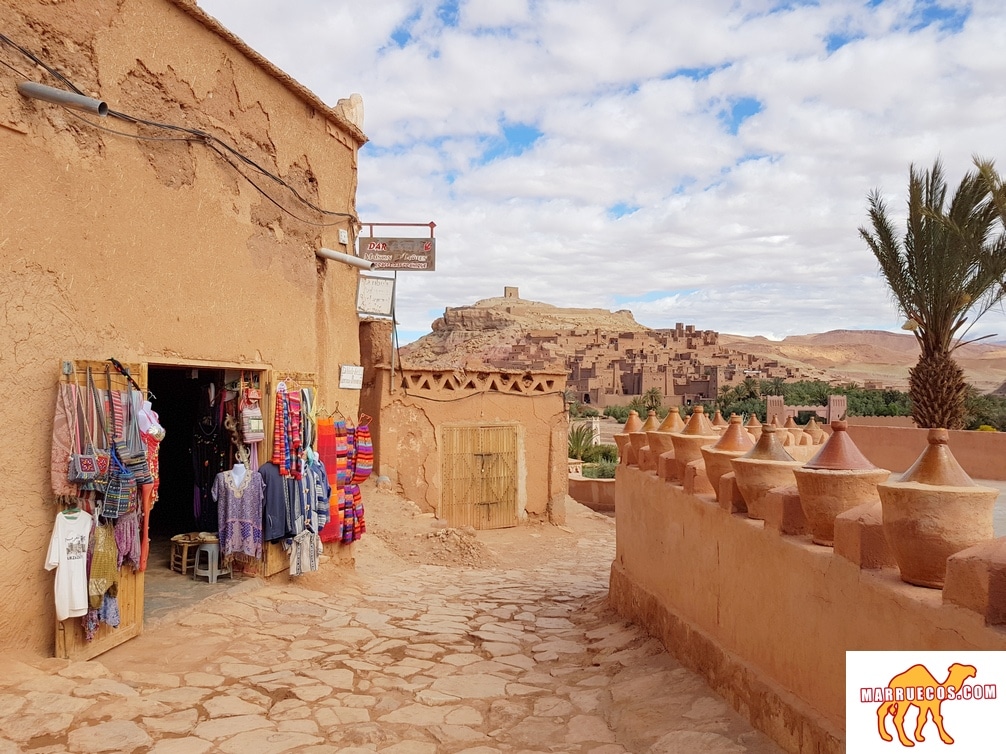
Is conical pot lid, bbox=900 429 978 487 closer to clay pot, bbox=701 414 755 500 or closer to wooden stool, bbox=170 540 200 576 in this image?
clay pot, bbox=701 414 755 500

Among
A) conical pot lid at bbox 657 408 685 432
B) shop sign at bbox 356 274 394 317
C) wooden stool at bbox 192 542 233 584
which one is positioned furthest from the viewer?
shop sign at bbox 356 274 394 317


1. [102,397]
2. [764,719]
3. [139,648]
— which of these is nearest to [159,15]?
[102,397]

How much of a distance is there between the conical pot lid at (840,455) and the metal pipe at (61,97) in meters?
4.59

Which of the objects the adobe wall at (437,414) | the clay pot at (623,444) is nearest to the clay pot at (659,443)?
the clay pot at (623,444)

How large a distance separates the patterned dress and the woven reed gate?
650cm

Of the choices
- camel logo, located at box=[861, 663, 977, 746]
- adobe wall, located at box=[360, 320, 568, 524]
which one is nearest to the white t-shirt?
camel logo, located at box=[861, 663, 977, 746]

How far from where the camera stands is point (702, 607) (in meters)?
4.68

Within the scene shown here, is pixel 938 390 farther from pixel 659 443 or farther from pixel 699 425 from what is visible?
pixel 699 425

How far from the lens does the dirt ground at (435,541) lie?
Answer: 9844 mm

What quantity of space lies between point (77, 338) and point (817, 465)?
14.5 ft

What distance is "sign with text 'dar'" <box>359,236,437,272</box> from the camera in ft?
32.6

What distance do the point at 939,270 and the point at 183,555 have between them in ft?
41.4

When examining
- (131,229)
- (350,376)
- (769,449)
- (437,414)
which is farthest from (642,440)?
(437,414)

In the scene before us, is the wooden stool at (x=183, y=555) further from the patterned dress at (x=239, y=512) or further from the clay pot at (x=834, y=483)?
the clay pot at (x=834, y=483)
